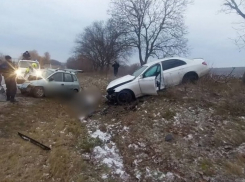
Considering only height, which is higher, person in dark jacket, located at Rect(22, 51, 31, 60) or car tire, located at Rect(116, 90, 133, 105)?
person in dark jacket, located at Rect(22, 51, 31, 60)

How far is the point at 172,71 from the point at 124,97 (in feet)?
8.01

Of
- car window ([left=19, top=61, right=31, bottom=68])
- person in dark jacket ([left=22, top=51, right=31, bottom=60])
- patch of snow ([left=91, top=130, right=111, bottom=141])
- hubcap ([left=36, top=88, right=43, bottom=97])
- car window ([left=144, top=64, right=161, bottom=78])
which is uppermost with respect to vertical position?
person in dark jacket ([left=22, top=51, right=31, bottom=60])

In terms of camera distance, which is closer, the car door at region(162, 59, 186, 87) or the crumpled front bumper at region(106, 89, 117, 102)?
the crumpled front bumper at region(106, 89, 117, 102)

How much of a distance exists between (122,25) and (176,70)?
21162 millimetres

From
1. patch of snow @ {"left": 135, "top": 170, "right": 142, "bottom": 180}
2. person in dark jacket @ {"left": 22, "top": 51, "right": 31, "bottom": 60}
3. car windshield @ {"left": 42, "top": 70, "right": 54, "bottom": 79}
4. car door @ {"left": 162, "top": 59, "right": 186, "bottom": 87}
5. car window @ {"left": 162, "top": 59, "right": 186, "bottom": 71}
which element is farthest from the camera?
person in dark jacket @ {"left": 22, "top": 51, "right": 31, "bottom": 60}

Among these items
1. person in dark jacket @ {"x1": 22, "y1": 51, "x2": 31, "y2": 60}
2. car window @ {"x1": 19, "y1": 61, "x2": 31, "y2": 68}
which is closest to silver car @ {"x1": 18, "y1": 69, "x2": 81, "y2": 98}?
car window @ {"x1": 19, "y1": 61, "x2": 31, "y2": 68}

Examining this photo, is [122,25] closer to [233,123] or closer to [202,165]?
[233,123]

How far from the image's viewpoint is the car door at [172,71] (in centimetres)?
1029

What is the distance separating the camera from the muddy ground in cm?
492

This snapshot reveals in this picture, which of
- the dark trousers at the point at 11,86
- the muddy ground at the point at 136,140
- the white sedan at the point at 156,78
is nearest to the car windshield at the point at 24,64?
the muddy ground at the point at 136,140

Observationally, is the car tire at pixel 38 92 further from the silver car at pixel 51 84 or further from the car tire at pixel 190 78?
the car tire at pixel 190 78

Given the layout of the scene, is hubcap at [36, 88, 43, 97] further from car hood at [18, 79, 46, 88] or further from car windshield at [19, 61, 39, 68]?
car windshield at [19, 61, 39, 68]

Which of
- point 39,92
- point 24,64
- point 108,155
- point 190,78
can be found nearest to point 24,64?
point 24,64

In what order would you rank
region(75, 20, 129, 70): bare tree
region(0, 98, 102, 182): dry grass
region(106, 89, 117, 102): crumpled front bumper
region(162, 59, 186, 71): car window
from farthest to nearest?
region(75, 20, 129, 70): bare tree < region(162, 59, 186, 71): car window < region(106, 89, 117, 102): crumpled front bumper < region(0, 98, 102, 182): dry grass
